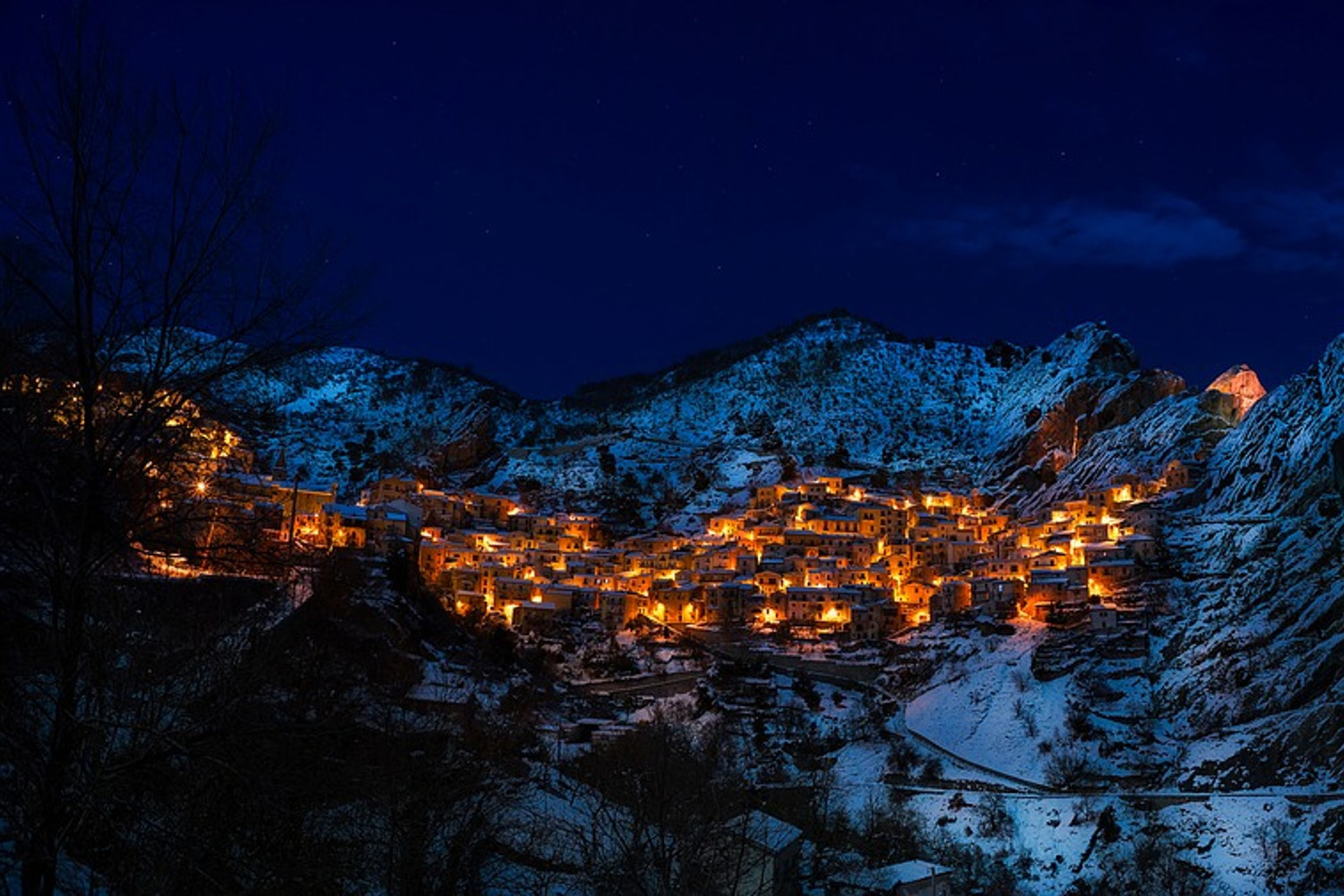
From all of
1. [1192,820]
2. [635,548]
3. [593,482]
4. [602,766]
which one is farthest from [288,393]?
[593,482]

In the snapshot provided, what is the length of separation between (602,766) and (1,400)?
69.1 ft

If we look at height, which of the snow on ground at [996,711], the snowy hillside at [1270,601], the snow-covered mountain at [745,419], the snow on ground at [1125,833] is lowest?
the snow on ground at [1125,833]

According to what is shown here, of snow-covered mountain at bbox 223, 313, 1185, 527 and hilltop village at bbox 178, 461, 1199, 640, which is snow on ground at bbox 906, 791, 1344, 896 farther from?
snow-covered mountain at bbox 223, 313, 1185, 527

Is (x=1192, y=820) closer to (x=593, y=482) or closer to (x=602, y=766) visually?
(x=602, y=766)

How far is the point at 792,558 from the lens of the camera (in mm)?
67375

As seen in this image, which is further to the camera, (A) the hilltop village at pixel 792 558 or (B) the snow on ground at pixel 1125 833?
(A) the hilltop village at pixel 792 558

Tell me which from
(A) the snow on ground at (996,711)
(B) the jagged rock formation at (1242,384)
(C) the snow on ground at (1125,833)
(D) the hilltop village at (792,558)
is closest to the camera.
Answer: (C) the snow on ground at (1125,833)

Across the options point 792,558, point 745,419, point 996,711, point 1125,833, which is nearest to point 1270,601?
point 996,711

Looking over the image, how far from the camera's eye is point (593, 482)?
3738 inches

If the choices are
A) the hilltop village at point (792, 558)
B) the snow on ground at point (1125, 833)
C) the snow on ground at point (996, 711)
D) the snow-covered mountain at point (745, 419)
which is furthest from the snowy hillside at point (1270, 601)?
the snow-covered mountain at point (745, 419)

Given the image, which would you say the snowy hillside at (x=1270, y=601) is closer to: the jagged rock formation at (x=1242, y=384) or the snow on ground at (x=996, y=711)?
the snow on ground at (x=996, y=711)

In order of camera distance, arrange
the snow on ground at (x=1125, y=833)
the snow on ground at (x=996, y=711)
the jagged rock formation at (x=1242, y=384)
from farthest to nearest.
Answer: the jagged rock formation at (x=1242, y=384) → the snow on ground at (x=996, y=711) → the snow on ground at (x=1125, y=833)

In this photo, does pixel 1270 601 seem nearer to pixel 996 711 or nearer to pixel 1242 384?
pixel 996 711

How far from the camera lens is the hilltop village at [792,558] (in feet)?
179
